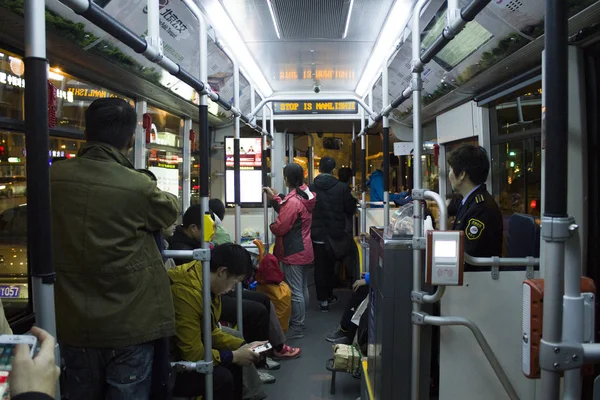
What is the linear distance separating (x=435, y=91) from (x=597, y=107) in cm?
215

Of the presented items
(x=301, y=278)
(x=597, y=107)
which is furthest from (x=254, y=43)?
(x=597, y=107)

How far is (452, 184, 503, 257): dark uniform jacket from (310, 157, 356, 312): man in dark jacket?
3.09 metres

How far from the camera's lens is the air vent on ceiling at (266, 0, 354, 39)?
3500mm

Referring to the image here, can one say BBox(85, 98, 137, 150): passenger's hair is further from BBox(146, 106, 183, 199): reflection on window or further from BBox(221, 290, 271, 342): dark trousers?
BBox(146, 106, 183, 199): reflection on window

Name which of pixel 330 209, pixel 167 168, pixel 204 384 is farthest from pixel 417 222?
pixel 330 209

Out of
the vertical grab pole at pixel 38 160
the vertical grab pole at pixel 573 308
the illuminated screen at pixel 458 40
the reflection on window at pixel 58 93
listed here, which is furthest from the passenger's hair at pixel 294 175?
the vertical grab pole at pixel 573 308

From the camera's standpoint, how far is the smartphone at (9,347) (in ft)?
3.00

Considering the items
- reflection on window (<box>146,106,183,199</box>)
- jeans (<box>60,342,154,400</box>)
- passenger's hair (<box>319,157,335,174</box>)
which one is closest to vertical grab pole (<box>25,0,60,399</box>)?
jeans (<box>60,342,154,400</box>)

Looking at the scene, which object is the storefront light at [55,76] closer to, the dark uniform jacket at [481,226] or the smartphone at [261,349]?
the smartphone at [261,349]

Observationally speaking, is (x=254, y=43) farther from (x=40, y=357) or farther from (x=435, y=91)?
(x=40, y=357)

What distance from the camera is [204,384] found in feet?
8.28

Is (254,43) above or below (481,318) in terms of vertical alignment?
above

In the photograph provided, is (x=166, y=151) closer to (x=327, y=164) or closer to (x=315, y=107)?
(x=327, y=164)

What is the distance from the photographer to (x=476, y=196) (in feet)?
8.80
